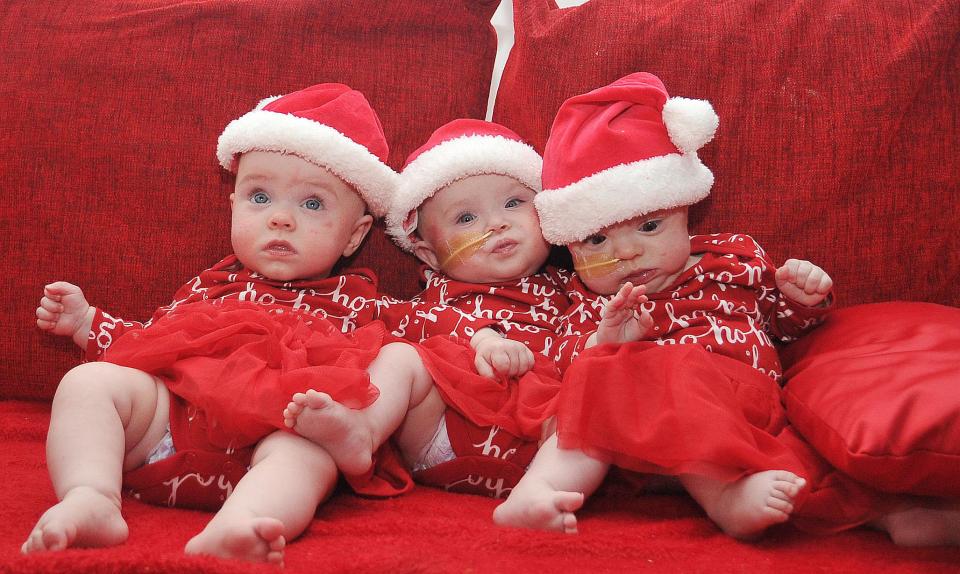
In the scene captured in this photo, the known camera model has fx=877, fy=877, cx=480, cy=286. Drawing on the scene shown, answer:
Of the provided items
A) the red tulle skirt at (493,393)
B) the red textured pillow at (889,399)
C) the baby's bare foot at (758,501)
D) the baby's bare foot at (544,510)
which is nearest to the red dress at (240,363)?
the red tulle skirt at (493,393)

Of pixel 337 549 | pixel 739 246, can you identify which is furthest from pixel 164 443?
pixel 739 246

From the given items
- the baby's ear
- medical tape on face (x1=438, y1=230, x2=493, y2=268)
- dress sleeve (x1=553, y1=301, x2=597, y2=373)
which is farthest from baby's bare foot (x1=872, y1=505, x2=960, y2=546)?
the baby's ear

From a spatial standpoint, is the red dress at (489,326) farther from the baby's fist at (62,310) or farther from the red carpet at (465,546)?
the baby's fist at (62,310)

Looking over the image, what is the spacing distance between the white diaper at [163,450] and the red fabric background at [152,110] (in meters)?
0.42

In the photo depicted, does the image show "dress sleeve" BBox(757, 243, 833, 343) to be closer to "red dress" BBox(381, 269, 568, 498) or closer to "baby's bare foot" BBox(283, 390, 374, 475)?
"red dress" BBox(381, 269, 568, 498)

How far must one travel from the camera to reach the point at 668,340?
1366 millimetres

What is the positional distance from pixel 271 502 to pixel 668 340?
26.2 inches

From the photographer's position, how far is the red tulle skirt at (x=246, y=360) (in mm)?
1119

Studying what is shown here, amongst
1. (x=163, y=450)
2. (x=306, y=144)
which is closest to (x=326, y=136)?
(x=306, y=144)

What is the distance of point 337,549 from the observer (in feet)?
3.21

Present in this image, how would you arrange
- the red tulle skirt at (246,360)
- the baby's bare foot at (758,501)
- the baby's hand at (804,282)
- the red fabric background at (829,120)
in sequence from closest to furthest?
the baby's bare foot at (758,501)
the red tulle skirt at (246,360)
the baby's hand at (804,282)
the red fabric background at (829,120)

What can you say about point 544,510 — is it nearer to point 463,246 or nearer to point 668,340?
point 668,340

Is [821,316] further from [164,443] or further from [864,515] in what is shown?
[164,443]

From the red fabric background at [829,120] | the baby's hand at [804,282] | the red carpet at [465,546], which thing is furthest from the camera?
the red fabric background at [829,120]
